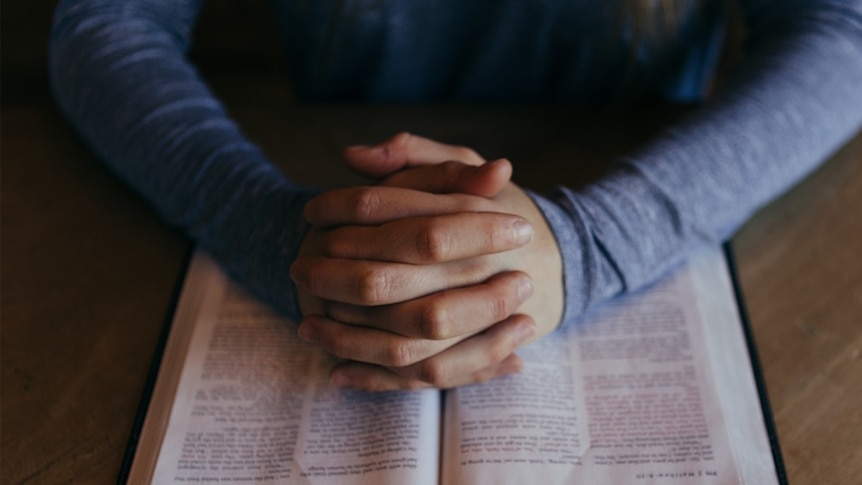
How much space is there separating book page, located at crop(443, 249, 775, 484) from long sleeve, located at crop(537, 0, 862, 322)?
35mm

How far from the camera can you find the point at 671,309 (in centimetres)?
66

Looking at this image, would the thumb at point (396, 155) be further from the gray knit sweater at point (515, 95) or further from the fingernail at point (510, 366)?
the fingernail at point (510, 366)

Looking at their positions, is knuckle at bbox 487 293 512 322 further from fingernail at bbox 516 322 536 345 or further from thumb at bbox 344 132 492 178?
thumb at bbox 344 132 492 178

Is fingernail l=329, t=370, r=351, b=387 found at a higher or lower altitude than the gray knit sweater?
lower

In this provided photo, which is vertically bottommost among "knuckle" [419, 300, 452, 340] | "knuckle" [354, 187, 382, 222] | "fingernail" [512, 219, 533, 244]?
"knuckle" [419, 300, 452, 340]

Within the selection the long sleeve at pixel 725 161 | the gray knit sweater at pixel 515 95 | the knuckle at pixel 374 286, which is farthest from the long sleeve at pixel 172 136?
the long sleeve at pixel 725 161

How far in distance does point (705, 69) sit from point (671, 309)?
401 millimetres

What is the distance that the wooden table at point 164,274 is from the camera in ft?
1.91

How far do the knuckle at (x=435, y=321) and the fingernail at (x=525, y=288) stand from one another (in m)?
0.06

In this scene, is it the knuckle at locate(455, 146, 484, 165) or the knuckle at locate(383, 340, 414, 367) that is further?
the knuckle at locate(455, 146, 484, 165)

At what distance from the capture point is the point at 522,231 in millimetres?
575

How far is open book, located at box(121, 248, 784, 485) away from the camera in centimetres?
55

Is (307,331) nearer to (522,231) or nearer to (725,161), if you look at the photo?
(522,231)

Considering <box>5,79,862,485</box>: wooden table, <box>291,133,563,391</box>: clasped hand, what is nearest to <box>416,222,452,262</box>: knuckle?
<box>291,133,563,391</box>: clasped hand
